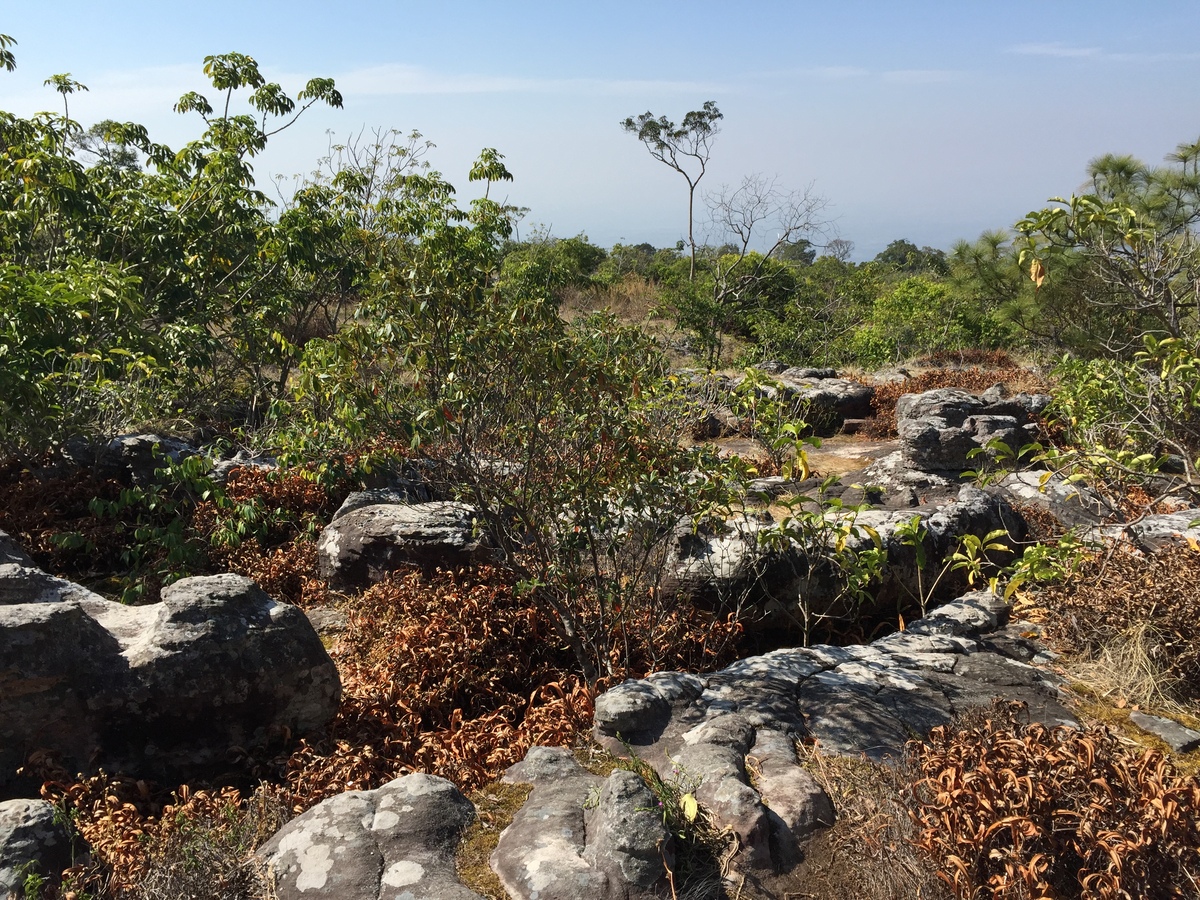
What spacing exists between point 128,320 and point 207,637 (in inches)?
183

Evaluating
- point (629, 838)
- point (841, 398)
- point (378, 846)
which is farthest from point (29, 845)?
point (841, 398)

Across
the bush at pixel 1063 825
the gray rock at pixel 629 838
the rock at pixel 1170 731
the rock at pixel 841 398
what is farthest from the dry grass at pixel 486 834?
the rock at pixel 841 398

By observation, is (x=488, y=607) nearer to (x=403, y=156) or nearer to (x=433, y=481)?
(x=433, y=481)

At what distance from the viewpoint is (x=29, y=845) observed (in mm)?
3045

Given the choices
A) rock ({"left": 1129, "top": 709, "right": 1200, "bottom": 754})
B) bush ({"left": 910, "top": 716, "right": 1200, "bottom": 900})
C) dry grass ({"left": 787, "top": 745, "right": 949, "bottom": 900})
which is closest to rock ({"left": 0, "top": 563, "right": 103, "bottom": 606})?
dry grass ({"left": 787, "top": 745, "right": 949, "bottom": 900})

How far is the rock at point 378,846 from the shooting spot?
118 inches

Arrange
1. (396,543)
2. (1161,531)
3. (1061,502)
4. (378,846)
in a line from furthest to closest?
(1061,502), (396,543), (1161,531), (378,846)

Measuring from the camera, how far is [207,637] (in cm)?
443

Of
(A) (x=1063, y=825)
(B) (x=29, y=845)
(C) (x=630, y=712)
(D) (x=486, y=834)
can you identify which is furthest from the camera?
(C) (x=630, y=712)

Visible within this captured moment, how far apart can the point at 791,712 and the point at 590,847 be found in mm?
1630

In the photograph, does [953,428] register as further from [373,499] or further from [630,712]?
[630,712]

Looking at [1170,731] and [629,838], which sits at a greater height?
[629,838]

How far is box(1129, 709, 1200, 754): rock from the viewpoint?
13.5 feet

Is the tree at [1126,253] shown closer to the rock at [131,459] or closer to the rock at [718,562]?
the rock at [718,562]
